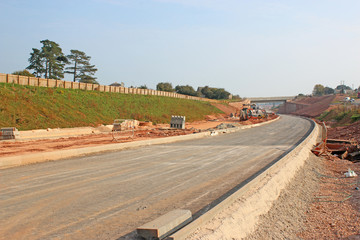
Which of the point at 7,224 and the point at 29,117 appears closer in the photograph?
the point at 7,224

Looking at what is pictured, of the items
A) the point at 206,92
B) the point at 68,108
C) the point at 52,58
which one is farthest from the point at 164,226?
the point at 206,92

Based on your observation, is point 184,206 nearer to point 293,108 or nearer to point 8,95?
point 8,95

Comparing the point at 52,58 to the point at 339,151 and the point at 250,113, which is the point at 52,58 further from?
the point at 339,151

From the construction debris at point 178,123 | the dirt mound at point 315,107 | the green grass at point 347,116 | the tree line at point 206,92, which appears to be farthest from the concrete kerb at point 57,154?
the tree line at point 206,92

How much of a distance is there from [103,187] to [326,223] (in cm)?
618

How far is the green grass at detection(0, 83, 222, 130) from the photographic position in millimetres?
34719

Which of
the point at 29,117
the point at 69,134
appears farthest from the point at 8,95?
the point at 69,134

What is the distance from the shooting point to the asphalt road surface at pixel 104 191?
638 cm

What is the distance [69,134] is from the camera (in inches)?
1182

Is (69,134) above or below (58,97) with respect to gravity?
below

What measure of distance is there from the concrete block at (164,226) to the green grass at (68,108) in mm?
29734

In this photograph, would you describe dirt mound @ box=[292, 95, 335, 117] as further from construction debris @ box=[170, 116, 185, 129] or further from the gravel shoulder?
the gravel shoulder

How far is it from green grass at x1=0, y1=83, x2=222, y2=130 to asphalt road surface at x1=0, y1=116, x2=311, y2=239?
22.6m

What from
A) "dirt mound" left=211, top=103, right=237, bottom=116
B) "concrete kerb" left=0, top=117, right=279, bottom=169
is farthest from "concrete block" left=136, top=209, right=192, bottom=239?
"dirt mound" left=211, top=103, right=237, bottom=116
